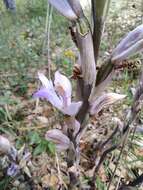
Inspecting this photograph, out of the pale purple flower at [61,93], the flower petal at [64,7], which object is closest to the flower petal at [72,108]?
the pale purple flower at [61,93]

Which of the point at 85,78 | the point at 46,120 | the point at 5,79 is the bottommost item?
the point at 46,120

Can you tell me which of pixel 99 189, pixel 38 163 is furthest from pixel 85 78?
pixel 38 163

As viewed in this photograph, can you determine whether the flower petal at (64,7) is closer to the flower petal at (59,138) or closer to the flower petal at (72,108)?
the flower petal at (72,108)

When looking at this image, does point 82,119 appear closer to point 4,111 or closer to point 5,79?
point 4,111

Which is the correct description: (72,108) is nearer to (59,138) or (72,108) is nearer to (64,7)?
(59,138)

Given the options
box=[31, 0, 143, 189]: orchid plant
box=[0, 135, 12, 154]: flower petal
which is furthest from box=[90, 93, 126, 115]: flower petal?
box=[0, 135, 12, 154]: flower petal

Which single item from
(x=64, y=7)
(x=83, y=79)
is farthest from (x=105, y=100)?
(x=64, y=7)
